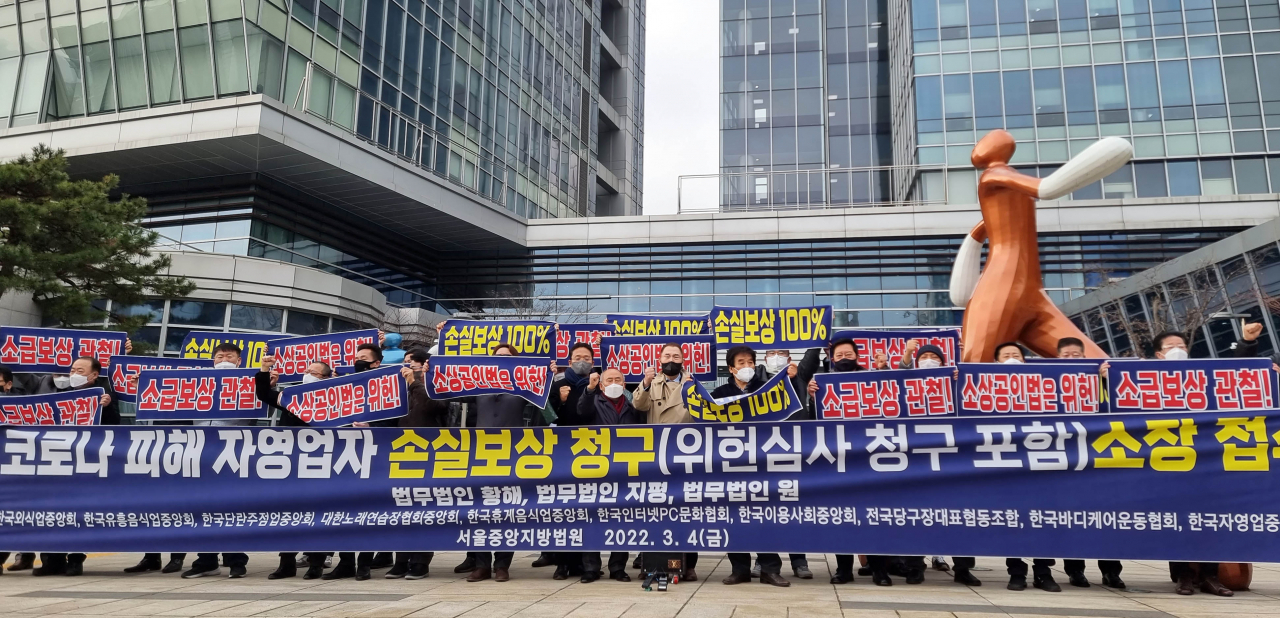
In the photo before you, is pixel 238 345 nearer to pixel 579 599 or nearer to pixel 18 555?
pixel 18 555

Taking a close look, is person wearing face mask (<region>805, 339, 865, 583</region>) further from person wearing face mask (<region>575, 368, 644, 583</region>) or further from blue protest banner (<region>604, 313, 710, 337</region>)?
blue protest banner (<region>604, 313, 710, 337</region>)

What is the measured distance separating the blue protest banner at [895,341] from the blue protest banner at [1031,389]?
3.01 meters

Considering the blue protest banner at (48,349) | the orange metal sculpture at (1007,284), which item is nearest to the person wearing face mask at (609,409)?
the orange metal sculpture at (1007,284)

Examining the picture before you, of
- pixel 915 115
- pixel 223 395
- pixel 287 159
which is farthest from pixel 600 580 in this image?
pixel 915 115

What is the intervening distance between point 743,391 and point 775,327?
11.1ft

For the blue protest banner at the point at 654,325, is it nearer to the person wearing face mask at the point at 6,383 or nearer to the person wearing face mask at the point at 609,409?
the person wearing face mask at the point at 609,409

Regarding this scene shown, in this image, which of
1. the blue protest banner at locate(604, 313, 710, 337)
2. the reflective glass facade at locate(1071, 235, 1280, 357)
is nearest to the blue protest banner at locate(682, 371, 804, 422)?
the blue protest banner at locate(604, 313, 710, 337)

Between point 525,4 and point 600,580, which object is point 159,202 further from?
point 600,580

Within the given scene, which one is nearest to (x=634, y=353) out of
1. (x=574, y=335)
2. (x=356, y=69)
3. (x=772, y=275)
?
(x=574, y=335)

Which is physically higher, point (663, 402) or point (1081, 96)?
point (1081, 96)

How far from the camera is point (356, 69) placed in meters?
24.4

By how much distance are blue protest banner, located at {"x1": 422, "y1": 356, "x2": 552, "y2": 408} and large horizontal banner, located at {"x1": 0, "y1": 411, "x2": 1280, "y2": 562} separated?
46cm

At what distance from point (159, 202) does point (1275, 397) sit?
80.0 ft

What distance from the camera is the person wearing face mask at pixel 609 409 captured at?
22.1 ft
